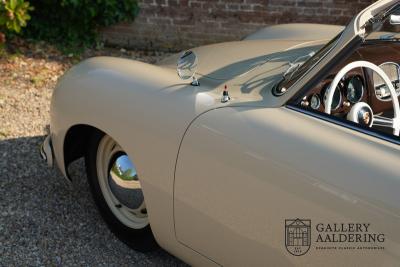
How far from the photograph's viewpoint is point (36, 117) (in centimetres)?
473

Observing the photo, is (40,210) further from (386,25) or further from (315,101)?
(386,25)

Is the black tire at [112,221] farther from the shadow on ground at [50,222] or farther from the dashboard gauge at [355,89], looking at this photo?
the dashboard gauge at [355,89]

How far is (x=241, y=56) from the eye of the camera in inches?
121

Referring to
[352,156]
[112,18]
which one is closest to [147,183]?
[352,156]

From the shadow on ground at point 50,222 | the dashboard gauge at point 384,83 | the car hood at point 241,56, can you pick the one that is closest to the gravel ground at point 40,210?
the shadow on ground at point 50,222

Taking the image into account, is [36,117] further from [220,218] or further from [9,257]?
[220,218]

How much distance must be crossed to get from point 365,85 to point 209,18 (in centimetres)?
355

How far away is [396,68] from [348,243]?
1.39m

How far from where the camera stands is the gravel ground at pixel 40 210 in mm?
3195

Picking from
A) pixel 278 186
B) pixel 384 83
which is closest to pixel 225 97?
pixel 278 186

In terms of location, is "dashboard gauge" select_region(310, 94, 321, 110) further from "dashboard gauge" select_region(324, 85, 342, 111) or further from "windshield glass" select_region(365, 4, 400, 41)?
"windshield glass" select_region(365, 4, 400, 41)

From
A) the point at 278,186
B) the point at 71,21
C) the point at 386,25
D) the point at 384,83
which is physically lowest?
the point at 71,21

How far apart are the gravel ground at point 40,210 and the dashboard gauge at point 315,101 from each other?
3.94 ft

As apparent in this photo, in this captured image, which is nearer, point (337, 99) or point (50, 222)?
point (337, 99)
